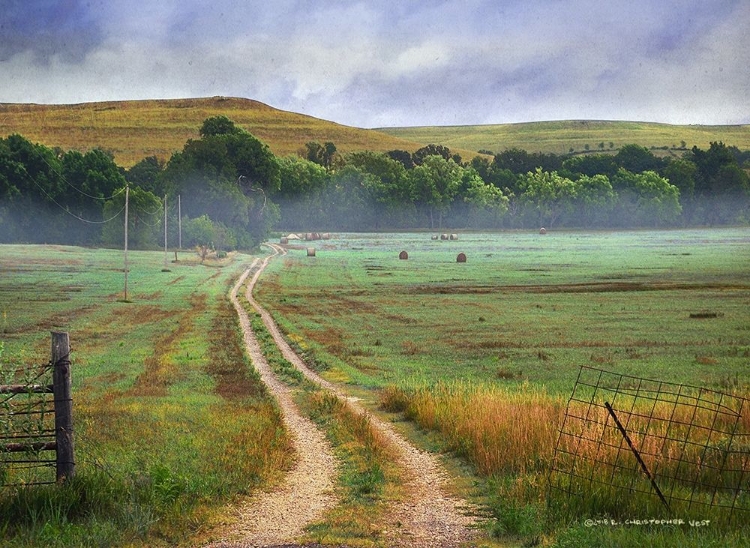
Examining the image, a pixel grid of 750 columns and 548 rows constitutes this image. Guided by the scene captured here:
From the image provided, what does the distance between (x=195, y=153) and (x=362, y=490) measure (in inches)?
4282

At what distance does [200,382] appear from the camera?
26875mm

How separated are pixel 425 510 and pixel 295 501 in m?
1.90

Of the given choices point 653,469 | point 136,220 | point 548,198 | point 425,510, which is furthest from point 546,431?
point 548,198

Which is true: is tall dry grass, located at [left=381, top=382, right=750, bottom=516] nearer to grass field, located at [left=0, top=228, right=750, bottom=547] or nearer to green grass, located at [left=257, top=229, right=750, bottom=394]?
grass field, located at [left=0, top=228, right=750, bottom=547]

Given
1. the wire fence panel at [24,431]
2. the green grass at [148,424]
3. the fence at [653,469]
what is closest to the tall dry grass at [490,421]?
the fence at [653,469]

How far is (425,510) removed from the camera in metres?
13.2

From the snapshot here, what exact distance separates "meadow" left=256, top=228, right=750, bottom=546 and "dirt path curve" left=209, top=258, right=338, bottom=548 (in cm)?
234

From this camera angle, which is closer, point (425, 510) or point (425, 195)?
point (425, 510)

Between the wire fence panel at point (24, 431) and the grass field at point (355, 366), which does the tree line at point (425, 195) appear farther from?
the wire fence panel at point (24, 431)

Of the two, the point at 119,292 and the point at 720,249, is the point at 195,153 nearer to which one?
the point at 119,292

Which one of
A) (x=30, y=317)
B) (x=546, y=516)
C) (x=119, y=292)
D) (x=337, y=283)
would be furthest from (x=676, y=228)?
(x=546, y=516)

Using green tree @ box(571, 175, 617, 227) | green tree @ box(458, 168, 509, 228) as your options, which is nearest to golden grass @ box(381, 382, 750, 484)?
green tree @ box(458, 168, 509, 228)

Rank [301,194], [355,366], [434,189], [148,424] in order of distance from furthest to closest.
Answer: 1. [434,189]
2. [301,194]
3. [355,366]
4. [148,424]

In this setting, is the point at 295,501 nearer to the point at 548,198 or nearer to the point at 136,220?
the point at 136,220
